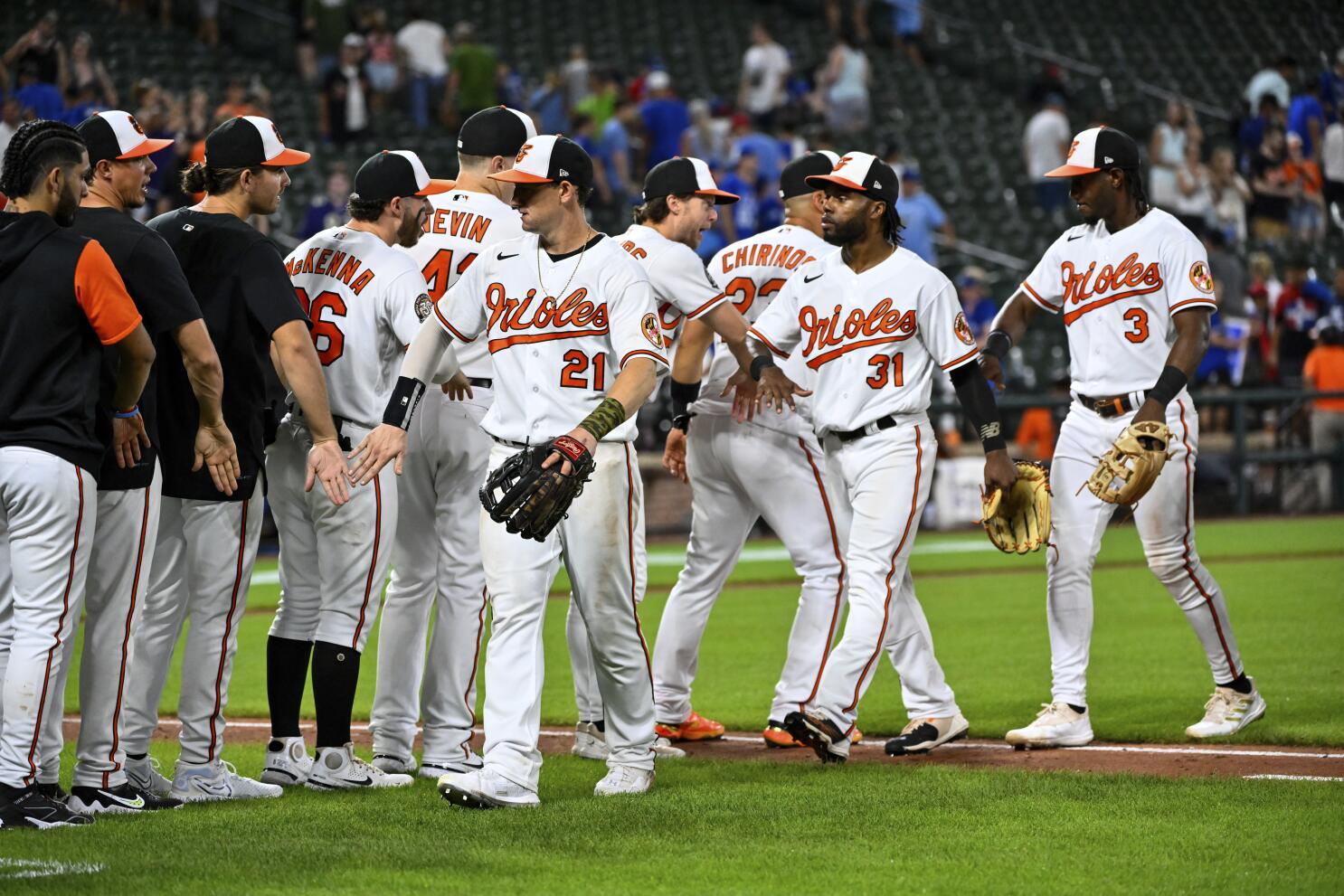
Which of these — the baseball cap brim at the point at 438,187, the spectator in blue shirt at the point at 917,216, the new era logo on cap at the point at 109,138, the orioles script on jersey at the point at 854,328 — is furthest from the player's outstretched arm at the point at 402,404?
Result: the spectator in blue shirt at the point at 917,216

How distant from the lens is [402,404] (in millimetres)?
5852

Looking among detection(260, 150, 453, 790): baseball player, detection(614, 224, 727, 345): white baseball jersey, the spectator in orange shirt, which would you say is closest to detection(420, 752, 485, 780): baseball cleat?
detection(260, 150, 453, 790): baseball player

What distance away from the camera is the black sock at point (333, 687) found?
615 cm

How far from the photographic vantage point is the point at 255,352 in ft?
20.1

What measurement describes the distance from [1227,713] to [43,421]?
4.86 m

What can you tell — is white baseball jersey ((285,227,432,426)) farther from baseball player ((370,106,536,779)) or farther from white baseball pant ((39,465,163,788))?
white baseball pant ((39,465,163,788))

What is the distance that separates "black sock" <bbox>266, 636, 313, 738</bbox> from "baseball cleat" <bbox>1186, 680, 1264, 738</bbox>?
3625 millimetres

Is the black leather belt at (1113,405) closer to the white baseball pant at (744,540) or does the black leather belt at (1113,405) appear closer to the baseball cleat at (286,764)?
the white baseball pant at (744,540)

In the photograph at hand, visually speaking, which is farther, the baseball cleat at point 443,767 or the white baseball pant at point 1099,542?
the white baseball pant at point 1099,542

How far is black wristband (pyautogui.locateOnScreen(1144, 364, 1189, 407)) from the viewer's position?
6891mm

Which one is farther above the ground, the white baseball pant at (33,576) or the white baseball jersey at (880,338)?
the white baseball jersey at (880,338)

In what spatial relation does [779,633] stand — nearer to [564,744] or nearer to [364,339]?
[564,744]

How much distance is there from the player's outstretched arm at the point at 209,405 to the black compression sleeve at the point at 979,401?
9.05 ft

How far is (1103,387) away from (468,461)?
8.91 feet
